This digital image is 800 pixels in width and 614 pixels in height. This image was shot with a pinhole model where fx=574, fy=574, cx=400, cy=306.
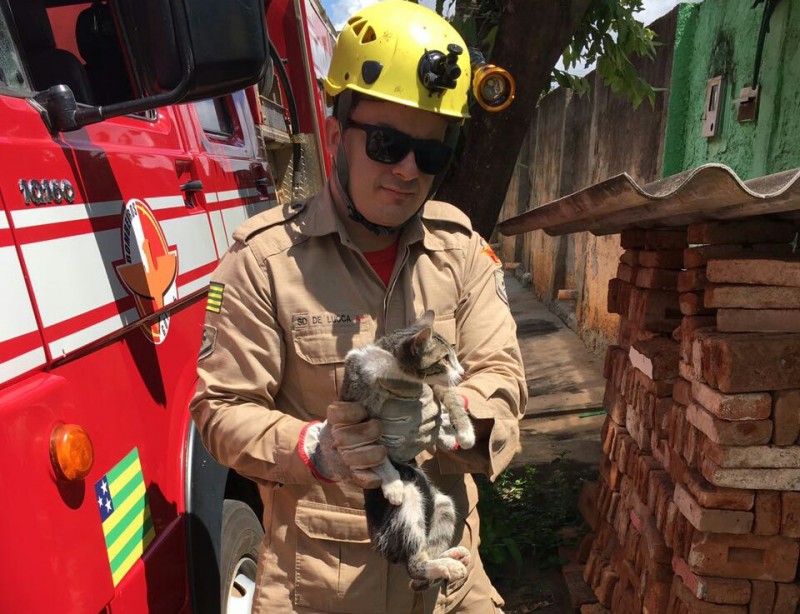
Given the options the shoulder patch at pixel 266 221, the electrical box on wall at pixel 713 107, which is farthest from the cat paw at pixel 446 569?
the electrical box on wall at pixel 713 107

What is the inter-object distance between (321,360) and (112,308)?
64 cm

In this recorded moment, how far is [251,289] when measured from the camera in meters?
1.71

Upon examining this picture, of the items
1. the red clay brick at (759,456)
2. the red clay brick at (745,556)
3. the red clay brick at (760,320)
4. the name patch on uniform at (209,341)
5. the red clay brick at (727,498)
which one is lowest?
the red clay brick at (745,556)

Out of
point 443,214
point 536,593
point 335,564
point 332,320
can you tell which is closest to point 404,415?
point 332,320

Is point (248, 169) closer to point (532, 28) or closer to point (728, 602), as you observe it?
point (532, 28)

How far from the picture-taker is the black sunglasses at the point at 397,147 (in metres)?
1.74

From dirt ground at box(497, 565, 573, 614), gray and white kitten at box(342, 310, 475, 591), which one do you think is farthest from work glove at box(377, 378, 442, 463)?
dirt ground at box(497, 565, 573, 614)

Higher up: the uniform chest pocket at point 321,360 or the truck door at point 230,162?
the truck door at point 230,162

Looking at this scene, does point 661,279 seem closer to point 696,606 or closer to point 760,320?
point 760,320

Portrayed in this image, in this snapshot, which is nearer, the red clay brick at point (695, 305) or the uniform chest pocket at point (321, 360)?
the uniform chest pocket at point (321, 360)

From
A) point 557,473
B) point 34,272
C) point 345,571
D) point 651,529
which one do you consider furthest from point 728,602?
point 34,272

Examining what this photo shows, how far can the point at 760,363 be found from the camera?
7.76 feet

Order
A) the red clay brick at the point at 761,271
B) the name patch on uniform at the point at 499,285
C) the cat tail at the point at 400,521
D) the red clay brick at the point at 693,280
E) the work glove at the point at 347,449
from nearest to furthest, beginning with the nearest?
the work glove at the point at 347,449, the cat tail at the point at 400,521, the name patch on uniform at the point at 499,285, the red clay brick at the point at 761,271, the red clay brick at the point at 693,280

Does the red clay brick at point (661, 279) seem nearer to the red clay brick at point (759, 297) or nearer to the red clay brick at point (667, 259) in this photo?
the red clay brick at point (667, 259)
